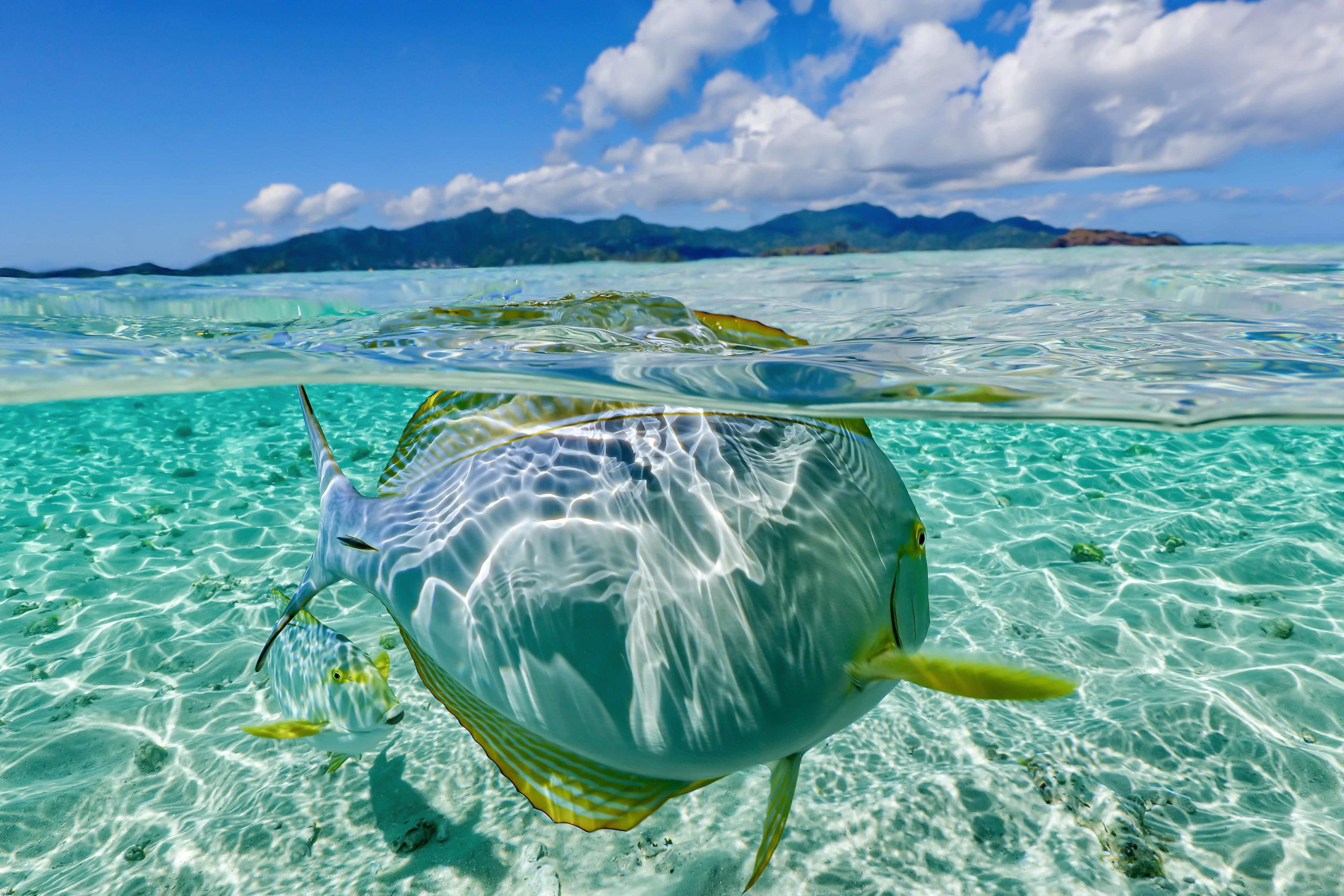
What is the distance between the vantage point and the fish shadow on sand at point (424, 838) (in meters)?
3.51

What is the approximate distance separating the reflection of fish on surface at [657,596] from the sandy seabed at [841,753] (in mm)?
504

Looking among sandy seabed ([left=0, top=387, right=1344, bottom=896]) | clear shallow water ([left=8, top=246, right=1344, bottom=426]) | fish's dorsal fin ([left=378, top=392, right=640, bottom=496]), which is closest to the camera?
fish's dorsal fin ([left=378, top=392, right=640, bottom=496])

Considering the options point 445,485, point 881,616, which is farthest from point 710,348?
point 881,616

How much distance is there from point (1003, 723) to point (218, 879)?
5083 mm

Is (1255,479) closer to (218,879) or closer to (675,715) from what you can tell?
(675,715)

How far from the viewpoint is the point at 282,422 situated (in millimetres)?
14273

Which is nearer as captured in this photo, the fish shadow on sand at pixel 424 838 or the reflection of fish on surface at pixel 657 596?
the reflection of fish on surface at pixel 657 596

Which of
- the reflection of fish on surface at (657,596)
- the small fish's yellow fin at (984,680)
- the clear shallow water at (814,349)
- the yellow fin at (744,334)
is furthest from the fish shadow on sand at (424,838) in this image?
the yellow fin at (744,334)

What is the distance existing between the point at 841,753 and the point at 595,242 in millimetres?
13275

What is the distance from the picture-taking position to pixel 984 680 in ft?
4.73

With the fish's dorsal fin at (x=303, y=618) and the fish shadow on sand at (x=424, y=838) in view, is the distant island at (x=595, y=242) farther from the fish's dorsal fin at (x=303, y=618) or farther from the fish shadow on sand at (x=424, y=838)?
the fish shadow on sand at (x=424, y=838)

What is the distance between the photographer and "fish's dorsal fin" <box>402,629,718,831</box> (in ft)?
6.51

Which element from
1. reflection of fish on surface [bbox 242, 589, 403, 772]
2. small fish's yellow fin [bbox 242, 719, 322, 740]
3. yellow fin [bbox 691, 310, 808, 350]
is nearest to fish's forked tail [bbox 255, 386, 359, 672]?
small fish's yellow fin [bbox 242, 719, 322, 740]

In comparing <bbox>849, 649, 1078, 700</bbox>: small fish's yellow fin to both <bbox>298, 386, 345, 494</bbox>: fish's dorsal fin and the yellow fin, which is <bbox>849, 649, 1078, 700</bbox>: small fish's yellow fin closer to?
<bbox>298, 386, 345, 494</bbox>: fish's dorsal fin
